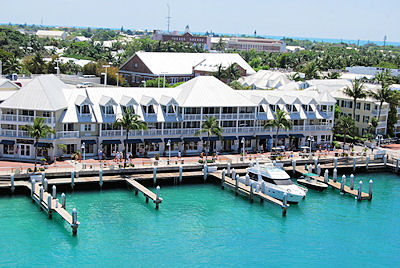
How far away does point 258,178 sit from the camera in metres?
65.1

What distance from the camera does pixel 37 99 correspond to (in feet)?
227

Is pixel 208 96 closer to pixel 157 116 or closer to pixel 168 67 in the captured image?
pixel 157 116

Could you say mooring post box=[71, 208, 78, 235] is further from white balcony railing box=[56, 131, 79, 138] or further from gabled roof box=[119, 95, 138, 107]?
gabled roof box=[119, 95, 138, 107]

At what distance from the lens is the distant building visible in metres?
138

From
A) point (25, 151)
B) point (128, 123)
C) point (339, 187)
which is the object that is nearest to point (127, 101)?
point (128, 123)

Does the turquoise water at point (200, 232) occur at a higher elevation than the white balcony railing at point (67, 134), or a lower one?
lower

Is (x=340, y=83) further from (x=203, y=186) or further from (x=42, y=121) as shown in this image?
(x=42, y=121)

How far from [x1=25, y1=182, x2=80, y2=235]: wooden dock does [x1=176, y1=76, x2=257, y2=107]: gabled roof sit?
25.0 m

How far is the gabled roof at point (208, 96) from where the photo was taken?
254ft

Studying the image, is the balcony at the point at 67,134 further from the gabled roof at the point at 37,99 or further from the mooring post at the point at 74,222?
the mooring post at the point at 74,222

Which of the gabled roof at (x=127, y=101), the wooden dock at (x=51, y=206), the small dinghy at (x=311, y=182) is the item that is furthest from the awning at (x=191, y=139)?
the wooden dock at (x=51, y=206)

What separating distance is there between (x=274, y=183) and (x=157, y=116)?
65.1 ft

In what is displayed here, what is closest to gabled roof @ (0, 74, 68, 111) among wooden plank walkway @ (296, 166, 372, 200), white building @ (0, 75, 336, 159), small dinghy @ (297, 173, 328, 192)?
white building @ (0, 75, 336, 159)

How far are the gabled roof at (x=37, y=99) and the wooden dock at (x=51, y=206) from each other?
12178 mm
